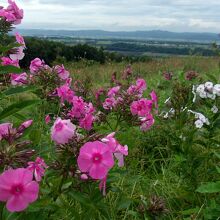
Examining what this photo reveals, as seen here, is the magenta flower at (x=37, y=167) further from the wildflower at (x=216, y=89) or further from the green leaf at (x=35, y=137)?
the wildflower at (x=216, y=89)

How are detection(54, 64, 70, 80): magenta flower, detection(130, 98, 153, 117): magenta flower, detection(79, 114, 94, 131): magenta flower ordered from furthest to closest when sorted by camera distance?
detection(54, 64, 70, 80): magenta flower
detection(130, 98, 153, 117): magenta flower
detection(79, 114, 94, 131): magenta flower

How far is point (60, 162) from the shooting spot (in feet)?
4.84

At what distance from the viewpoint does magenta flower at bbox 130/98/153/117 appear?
235cm

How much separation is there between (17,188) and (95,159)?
23 centimetres

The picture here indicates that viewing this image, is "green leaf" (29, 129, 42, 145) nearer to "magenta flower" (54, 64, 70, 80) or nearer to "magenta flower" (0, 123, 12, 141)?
"magenta flower" (0, 123, 12, 141)

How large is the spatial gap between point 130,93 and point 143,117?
0.16m

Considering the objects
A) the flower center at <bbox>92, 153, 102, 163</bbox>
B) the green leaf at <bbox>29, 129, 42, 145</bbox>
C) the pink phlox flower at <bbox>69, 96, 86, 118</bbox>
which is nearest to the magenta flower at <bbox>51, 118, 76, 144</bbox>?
the flower center at <bbox>92, 153, 102, 163</bbox>

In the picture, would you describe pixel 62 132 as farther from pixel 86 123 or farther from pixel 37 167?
pixel 86 123

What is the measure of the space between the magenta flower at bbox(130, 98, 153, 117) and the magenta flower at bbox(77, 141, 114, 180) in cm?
105

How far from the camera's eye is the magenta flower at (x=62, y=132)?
4.43 ft

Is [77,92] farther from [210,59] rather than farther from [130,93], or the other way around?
[210,59]

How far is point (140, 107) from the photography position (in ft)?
7.75

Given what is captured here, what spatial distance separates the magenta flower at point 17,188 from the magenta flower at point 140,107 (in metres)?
1.22

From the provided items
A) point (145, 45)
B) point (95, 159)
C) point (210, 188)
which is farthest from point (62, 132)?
point (145, 45)
